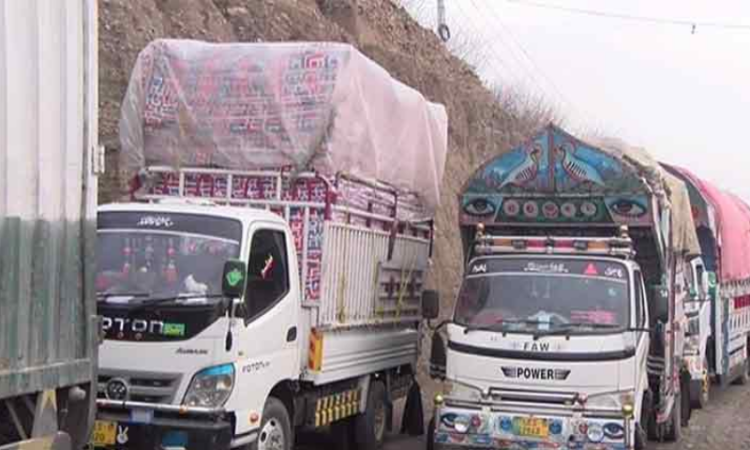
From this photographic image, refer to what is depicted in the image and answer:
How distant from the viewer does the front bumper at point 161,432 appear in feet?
24.4

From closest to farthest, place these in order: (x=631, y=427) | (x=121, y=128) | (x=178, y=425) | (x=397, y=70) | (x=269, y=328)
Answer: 1. (x=178, y=425)
2. (x=269, y=328)
3. (x=631, y=427)
4. (x=121, y=128)
5. (x=397, y=70)

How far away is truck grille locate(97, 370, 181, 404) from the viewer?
298 inches

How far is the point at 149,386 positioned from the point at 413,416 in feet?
17.4

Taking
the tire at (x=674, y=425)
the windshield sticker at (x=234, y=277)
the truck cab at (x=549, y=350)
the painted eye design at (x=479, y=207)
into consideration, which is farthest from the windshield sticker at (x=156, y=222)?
the tire at (x=674, y=425)

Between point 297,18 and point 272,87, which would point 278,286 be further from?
point 297,18

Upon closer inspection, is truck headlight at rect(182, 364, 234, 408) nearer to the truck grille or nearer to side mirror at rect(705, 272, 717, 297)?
the truck grille

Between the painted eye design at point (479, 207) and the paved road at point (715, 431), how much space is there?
264cm

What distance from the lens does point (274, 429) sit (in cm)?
853

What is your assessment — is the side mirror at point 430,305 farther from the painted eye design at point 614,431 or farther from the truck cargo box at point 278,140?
the painted eye design at point 614,431

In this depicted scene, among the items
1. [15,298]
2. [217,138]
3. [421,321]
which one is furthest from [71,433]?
[421,321]

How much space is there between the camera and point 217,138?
9.70 m

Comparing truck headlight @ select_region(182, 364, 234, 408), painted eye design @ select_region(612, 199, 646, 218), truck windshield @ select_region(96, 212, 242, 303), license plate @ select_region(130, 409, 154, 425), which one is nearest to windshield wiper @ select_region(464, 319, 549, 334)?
painted eye design @ select_region(612, 199, 646, 218)

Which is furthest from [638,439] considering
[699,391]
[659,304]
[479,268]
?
[699,391]

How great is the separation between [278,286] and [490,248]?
2829 mm
